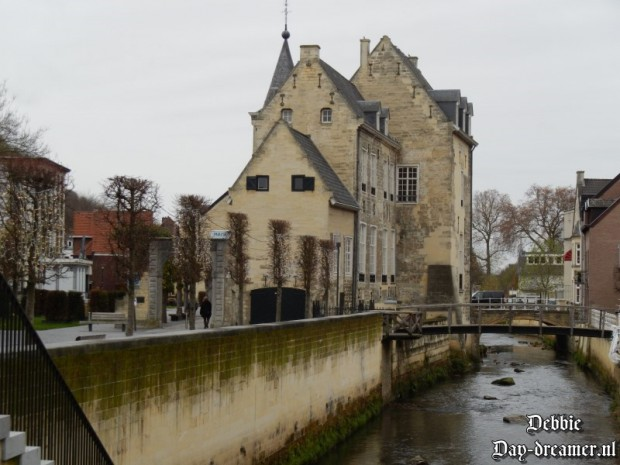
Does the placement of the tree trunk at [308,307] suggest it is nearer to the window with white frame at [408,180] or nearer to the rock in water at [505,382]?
the rock in water at [505,382]

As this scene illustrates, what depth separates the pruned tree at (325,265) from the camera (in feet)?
125

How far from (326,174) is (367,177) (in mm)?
4236

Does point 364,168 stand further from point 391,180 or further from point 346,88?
point 391,180

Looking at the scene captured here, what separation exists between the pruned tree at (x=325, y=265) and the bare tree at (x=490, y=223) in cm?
6538

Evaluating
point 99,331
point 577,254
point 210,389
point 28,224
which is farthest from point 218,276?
point 577,254

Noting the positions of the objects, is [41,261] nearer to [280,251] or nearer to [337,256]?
[280,251]

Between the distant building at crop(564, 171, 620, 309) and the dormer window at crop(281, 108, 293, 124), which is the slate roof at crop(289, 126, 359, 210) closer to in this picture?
the dormer window at crop(281, 108, 293, 124)

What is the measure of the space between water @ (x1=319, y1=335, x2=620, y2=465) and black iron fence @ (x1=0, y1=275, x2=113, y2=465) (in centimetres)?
1416

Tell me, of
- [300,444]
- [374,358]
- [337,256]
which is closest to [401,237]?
[337,256]

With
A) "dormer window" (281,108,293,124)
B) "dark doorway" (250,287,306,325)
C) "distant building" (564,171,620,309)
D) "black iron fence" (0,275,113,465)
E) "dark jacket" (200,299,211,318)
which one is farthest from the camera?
"distant building" (564,171,620,309)

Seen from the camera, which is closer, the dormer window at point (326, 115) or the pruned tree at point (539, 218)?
the dormer window at point (326, 115)

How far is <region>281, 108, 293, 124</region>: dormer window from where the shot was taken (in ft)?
148

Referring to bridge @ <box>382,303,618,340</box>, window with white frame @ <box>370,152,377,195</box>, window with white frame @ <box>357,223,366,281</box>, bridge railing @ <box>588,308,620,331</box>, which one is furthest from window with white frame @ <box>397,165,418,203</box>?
bridge railing @ <box>588,308,620,331</box>

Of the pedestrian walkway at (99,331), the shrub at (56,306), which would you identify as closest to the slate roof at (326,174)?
the pedestrian walkway at (99,331)
